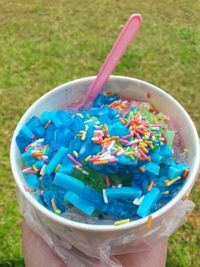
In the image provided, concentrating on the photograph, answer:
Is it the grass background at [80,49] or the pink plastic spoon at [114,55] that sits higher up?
the pink plastic spoon at [114,55]

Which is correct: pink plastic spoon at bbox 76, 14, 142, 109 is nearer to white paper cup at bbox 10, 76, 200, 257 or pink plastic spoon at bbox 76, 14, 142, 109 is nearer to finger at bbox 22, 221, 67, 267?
white paper cup at bbox 10, 76, 200, 257

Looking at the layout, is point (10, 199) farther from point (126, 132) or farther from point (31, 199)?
point (126, 132)

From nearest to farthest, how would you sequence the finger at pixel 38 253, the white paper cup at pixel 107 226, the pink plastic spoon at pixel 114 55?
the white paper cup at pixel 107 226 → the pink plastic spoon at pixel 114 55 → the finger at pixel 38 253

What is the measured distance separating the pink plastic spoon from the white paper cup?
1.0 inches

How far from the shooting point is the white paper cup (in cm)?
69

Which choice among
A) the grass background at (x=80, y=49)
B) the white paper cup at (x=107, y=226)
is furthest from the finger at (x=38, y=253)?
the grass background at (x=80, y=49)

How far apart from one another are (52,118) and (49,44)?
169 centimetres

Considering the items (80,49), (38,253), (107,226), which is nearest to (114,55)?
(107,226)

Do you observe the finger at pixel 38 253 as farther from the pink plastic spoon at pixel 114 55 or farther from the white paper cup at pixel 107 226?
the pink plastic spoon at pixel 114 55

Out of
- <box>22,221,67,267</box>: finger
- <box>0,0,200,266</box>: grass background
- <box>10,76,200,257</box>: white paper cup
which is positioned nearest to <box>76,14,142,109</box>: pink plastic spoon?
<box>10,76,200,257</box>: white paper cup

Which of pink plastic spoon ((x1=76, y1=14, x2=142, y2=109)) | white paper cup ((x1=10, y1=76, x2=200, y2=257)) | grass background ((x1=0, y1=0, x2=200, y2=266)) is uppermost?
pink plastic spoon ((x1=76, y1=14, x2=142, y2=109))

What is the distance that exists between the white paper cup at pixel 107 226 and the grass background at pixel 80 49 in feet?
2.89

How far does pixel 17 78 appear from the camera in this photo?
85.6 inches

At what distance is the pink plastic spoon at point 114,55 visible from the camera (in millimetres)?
860
